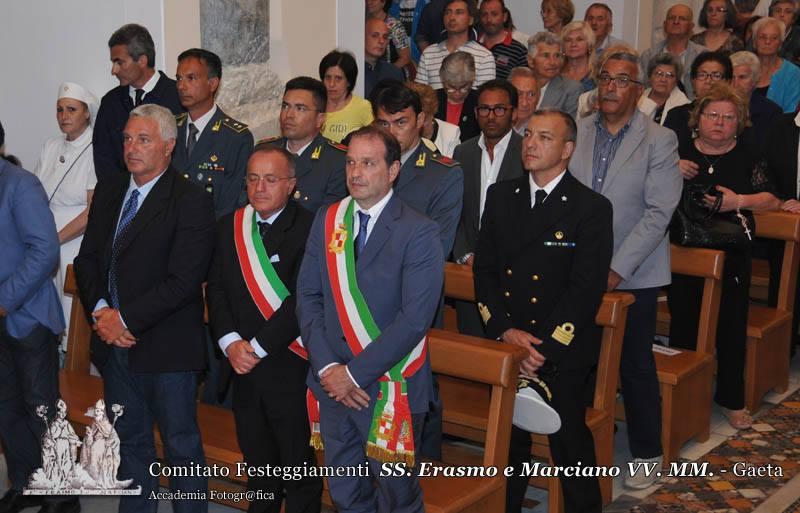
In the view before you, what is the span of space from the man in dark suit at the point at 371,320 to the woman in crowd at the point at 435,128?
218cm

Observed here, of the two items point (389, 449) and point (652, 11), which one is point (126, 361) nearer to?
point (389, 449)

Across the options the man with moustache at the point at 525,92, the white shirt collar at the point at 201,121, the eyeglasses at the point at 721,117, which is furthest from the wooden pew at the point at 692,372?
the white shirt collar at the point at 201,121

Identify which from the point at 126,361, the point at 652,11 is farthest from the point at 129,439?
the point at 652,11

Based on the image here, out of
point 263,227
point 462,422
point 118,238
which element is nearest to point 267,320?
point 263,227

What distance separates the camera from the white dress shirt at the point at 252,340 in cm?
380

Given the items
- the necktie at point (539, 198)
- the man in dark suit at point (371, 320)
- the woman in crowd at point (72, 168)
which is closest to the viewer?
the man in dark suit at point (371, 320)

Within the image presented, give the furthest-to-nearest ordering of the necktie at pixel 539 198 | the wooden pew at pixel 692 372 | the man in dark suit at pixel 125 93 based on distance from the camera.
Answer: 1. the man in dark suit at pixel 125 93
2. the wooden pew at pixel 692 372
3. the necktie at pixel 539 198

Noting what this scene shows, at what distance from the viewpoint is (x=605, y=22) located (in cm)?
843

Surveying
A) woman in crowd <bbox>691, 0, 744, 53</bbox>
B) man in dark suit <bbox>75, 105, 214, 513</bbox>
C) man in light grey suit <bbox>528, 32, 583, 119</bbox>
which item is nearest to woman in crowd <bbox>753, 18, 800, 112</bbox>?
woman in crowd <bbox>691, 0, 744, 53</bbox>

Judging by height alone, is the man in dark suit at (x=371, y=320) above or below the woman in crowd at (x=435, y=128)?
below

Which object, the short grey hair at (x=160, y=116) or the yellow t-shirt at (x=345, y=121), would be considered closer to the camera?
the short grey hair at (x=160, y=116)

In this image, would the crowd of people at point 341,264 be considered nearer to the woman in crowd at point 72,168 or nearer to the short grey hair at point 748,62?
the woman in crowd at point 72,168

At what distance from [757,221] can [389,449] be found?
3.16 m

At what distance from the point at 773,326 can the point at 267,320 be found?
10.4 feet
